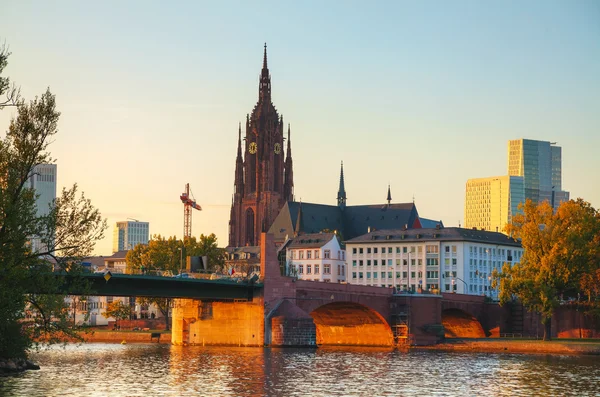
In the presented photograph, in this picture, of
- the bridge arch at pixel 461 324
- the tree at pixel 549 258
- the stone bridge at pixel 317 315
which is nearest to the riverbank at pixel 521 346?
the tree at pixel 549 258

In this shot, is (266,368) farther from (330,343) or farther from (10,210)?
(330,343)

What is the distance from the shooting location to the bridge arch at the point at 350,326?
142250mm

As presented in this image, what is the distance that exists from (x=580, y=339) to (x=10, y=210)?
90.2 meters

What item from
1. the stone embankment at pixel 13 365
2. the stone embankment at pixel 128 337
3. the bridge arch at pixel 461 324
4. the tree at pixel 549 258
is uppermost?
the tree at pixel 549 258

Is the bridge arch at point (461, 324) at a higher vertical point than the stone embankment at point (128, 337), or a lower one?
higher

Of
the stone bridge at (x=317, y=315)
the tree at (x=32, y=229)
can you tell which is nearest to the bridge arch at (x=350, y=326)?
the stone bridge at (x=317, y=315)

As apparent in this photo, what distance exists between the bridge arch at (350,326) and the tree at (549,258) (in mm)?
17162

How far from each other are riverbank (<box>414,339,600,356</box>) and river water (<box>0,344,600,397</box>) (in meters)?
5.99

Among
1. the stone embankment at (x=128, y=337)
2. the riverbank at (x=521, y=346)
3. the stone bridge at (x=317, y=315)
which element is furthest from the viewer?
the stone embankment at (x=128, y=337)

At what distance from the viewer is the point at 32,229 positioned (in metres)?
66.6

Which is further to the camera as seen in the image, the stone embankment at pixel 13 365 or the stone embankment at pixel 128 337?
the stone embankment at pixel 128 337

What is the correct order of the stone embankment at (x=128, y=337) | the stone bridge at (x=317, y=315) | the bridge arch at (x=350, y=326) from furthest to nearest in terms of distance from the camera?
1. the stone embankment at (x=128, y=337)
2. the bridge arch at (x=350, y=326)
3. the stone bridge at (x=317, y=315)

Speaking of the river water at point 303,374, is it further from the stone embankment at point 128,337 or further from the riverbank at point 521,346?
the stone embankment at point 128,337

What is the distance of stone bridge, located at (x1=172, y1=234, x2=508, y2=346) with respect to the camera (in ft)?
430
